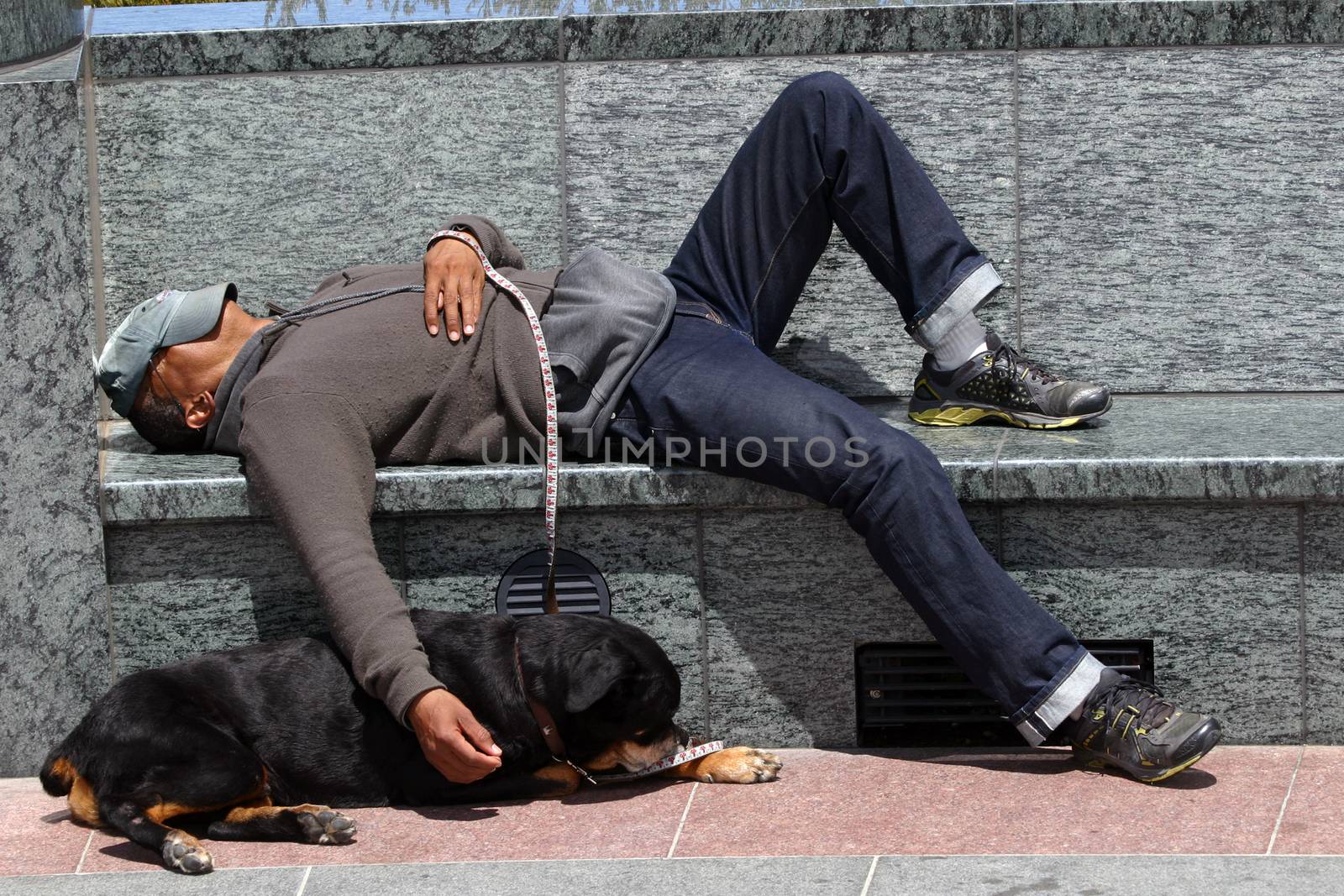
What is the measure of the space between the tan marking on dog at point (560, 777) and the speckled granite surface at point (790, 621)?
51 centimetres

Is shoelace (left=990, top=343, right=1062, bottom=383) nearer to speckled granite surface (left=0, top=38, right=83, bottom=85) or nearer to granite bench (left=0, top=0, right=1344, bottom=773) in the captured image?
granite bench (left=0, top=0, right=1344, bottom=773)

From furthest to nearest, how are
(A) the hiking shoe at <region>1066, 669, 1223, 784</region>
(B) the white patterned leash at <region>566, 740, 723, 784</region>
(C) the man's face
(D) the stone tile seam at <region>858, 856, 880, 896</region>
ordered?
(C) the man's face → (B) the white patterned leash at <region>566, 740, 723, 784</region> → (A) the hiking shoe at <region>1066, 669, 1223, 784</region> → (D) the stone tile seam at <region>858, 856, 880, 896</region>

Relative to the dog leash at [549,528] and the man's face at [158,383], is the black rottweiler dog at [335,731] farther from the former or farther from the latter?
the man's face at [158,383]

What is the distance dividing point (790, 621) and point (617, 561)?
48 cm

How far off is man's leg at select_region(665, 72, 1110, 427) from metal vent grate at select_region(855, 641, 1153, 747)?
78 cm

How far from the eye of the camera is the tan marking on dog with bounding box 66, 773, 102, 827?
12.0 ft

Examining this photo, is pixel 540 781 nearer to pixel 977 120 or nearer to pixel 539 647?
pixel 539 647

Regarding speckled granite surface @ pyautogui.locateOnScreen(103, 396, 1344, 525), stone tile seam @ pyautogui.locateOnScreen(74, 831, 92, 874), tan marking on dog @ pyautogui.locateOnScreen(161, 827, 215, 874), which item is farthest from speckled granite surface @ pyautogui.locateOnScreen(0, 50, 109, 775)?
tan marking on dog @ pyautogui.locateOnScreen(161, 827, 215, 874)

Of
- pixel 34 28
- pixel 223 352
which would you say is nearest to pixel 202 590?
pixel 223 352

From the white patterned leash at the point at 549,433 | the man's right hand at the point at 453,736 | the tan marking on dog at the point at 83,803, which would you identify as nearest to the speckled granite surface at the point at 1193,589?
the white patterned leash at the point at 549,433

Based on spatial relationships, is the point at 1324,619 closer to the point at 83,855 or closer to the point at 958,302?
the point at 958,302

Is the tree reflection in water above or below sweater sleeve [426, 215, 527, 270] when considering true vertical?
above

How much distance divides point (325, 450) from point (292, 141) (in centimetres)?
174

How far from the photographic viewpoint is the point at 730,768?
3.82 meters
